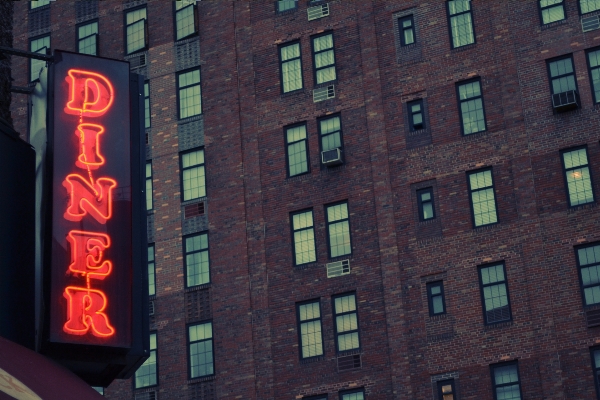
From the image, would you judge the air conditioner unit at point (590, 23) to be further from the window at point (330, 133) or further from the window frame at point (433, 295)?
the window frame at point (433, 295)

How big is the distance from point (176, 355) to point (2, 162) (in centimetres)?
2632

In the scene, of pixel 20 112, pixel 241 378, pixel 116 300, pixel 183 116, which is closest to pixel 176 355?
pixel 241 378

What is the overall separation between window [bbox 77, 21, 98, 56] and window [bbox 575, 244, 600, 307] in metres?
22.1

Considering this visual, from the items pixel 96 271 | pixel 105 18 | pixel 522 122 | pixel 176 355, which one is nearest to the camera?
pixel 96 271

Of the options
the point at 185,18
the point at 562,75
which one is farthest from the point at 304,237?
the point at 185,18

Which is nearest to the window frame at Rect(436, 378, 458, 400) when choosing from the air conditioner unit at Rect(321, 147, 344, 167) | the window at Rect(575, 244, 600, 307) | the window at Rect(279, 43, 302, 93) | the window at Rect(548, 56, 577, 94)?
the window at Rect(575, 244, 600, 307)

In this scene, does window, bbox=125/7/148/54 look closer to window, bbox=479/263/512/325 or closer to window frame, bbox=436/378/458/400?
window, bbox=479/263/512/325

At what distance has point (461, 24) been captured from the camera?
149ft

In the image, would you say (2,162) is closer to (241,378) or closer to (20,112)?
(241,378)

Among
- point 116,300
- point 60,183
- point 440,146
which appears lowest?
point 116,300

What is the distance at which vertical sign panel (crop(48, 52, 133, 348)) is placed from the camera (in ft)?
67.2

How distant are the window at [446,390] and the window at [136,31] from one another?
18.7 metres

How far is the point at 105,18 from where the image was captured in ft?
174

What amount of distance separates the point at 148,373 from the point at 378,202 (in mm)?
10571
